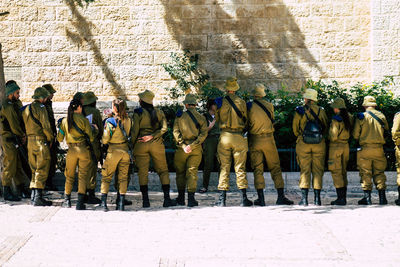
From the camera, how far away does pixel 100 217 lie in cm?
887

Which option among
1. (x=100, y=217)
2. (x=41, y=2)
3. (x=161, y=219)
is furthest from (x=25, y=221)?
(x=41, y=2)

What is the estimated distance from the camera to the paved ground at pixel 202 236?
6574 millimetres

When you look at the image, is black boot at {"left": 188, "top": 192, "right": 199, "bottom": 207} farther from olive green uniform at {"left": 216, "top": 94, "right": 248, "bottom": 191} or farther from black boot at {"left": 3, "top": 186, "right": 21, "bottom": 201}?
black boot at {"left": 3, "top": 186, "right": 21, "bottom": 201}

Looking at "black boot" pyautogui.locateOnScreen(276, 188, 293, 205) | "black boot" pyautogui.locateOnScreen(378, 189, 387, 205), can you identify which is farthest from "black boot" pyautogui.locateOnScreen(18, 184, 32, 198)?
"black boot" pyautogui.locateOnScreen(378, 189, 387, 205)

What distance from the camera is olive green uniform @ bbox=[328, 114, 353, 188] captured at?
32.2 ft

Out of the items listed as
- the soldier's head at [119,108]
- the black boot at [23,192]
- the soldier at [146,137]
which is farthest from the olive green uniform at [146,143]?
the black boot at [23,192]

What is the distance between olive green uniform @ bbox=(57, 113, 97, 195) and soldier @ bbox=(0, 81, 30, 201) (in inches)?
47.5

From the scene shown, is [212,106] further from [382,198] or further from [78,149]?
[382,198]

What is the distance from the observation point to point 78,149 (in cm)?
949

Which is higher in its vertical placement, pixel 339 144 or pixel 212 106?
pixel 212 106

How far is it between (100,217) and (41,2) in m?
6.94

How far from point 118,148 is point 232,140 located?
5.91 ft

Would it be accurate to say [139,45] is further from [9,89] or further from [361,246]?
[361,246]

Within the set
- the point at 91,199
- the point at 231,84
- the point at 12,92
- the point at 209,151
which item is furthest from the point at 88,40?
the point at 231,84
